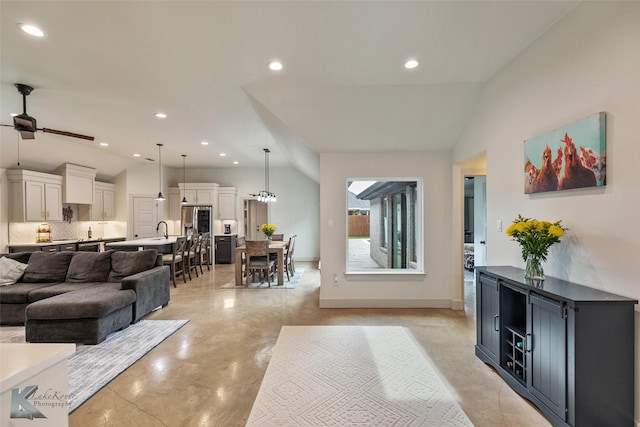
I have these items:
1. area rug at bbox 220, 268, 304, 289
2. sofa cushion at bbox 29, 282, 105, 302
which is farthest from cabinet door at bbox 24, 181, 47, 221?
area rug at bbox 220, 268, 304, 289

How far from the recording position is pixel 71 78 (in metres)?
3.21

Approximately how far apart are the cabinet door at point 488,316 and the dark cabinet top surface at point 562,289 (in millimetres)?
178

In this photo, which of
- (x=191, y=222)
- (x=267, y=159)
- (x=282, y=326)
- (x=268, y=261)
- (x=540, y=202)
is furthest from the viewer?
(x=191, y=222)

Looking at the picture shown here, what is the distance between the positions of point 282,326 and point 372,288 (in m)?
1.52

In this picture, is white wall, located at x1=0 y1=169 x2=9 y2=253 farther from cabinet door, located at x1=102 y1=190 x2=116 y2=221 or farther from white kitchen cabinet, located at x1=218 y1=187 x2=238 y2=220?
white kitchen cabinet, located at x1=218 y1=187 x2=238 y2=220

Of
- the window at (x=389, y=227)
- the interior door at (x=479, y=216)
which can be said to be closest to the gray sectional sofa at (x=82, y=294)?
the window at (x=389, y=227)

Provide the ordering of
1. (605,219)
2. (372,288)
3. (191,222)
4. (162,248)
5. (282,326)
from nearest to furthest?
(605,219) < (282,326) < (372,288) < (162,248) < (191,222)

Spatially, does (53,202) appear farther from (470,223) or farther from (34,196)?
(470,223)

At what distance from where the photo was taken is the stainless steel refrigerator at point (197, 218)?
28.6ft

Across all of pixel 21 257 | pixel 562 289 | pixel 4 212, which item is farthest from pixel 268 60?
pixel 4 212

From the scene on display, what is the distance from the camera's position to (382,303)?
4418 mm

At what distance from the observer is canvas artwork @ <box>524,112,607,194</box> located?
1967 mm

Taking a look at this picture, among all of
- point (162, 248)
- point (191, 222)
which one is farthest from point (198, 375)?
point (191, 222)

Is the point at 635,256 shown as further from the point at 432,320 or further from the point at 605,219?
the point at 432,320
